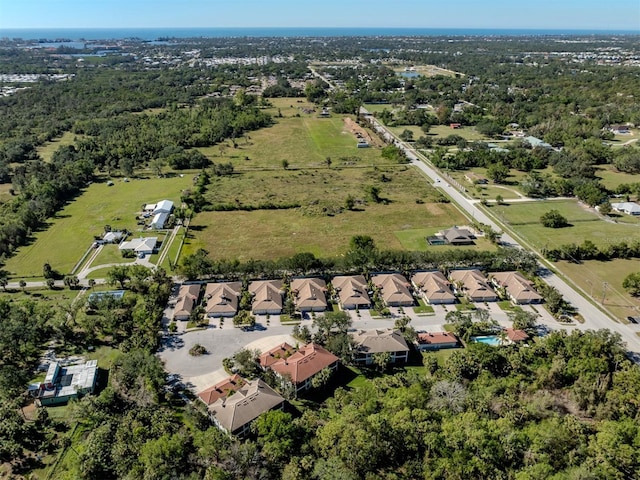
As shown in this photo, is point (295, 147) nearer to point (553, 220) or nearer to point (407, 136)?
point (407, 136)

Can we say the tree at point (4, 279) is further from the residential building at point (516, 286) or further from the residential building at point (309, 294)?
the residential building at point (516, 286)

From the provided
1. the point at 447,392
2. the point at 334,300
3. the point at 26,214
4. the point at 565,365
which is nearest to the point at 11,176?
the point at 26,214

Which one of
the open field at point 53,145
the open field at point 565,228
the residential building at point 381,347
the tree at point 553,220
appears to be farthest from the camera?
the open field at point 53,145

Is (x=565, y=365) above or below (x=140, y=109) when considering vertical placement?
below

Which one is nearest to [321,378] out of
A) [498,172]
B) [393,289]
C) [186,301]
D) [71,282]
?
[393,289]

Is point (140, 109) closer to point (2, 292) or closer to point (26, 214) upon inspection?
point (26, 214)

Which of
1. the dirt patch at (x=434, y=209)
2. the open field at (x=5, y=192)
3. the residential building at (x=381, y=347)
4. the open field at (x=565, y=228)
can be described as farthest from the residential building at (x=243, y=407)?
the open field at (x=5, y=192)

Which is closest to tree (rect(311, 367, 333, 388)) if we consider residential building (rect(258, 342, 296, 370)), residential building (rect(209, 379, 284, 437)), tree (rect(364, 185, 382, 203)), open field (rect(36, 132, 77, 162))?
residential building (rect(209, 379, 284, 437))
